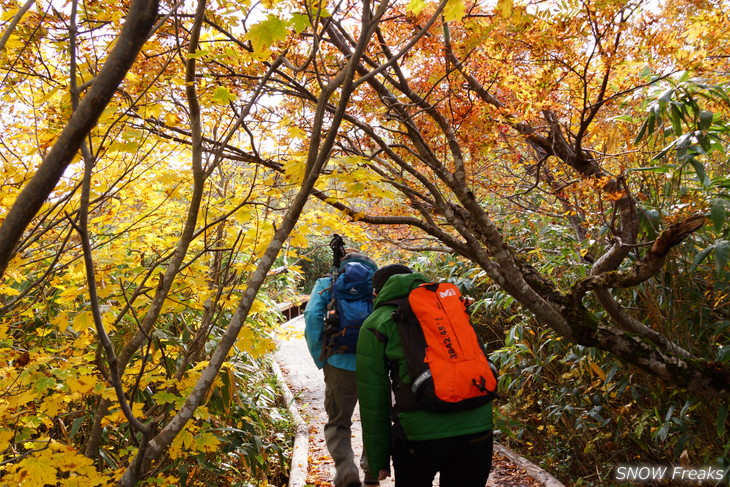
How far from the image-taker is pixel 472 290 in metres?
6.67

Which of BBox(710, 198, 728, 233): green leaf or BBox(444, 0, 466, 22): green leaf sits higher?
BBox(444, 0, 466, 22): green leaf

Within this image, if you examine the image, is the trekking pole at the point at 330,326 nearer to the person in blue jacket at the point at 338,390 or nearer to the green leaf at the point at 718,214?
the person in blue jacket at the point at 338,390

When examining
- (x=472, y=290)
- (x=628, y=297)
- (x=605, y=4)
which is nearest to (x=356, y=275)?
(x=628, y=297)

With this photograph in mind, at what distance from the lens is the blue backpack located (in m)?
3.75

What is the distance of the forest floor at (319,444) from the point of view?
4090 millimetres

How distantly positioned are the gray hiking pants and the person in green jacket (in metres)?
1.32

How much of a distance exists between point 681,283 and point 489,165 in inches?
133

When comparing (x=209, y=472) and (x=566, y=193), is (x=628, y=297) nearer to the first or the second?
(x=566, y=193)

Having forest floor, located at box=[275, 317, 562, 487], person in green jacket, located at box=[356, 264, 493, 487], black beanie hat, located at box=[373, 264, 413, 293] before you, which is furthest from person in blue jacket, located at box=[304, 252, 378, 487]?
person in green jacket, located at box=[356, 264, 493, 487]

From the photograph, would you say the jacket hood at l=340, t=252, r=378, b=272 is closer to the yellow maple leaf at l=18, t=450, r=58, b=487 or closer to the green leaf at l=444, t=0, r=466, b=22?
the green leaf at l=444, t=0, r=466, b=22

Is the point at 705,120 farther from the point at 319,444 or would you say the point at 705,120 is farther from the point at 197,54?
the point at 319,444
